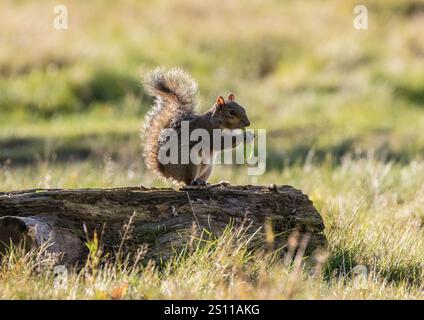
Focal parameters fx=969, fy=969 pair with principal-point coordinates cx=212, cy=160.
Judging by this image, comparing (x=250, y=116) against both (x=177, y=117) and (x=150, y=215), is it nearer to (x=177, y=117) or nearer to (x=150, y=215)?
(x=177, y=117)

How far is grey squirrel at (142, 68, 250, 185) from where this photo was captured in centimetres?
762

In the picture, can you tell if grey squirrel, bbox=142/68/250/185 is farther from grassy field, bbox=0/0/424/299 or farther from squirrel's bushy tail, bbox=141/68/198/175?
grassy field, bbox=0/0/424/299

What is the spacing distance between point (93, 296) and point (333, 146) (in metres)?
9.74

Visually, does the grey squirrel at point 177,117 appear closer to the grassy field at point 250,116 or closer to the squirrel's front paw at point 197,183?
the squirrel's front paw at point 197,183

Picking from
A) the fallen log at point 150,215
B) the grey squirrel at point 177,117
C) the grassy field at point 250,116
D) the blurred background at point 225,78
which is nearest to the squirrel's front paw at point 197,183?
the grey squirrel at point 177,117

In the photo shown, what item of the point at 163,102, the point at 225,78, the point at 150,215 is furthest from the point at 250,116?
the point at 150,215

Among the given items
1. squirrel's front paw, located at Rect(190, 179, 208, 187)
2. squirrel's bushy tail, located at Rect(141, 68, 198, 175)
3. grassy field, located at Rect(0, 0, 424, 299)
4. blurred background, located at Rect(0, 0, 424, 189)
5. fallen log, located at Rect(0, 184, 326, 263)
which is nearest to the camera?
grassy field, located at Rect(0, 0, 424, 299)

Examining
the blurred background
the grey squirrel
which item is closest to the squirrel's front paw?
the grey squirrel

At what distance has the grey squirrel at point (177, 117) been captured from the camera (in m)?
7.62

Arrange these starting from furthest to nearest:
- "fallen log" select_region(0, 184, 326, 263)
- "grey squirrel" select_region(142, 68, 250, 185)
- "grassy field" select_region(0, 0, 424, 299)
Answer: "grey squirrel" select_region(142, 68, 250, 185), "fallen log" select_region(0, 184, 326, 263), "grassy field" select_region(0, 0, 424, 299)

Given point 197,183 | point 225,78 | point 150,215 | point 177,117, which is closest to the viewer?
point 150,215

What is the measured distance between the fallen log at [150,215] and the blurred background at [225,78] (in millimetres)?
2795

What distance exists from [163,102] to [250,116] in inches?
361

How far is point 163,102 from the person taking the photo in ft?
25.9
